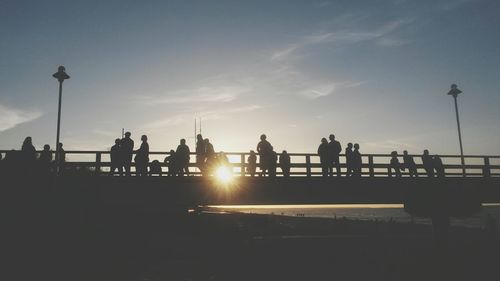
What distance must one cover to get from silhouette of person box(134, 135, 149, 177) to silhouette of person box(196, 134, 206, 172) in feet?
6.14

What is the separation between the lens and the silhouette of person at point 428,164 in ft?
55.0

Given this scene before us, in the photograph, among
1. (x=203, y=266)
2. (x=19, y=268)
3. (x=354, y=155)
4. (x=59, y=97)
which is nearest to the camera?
(x=19, y=268)

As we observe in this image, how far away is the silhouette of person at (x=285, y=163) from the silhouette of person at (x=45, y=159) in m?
8.21

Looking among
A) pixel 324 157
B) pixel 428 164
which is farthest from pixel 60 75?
pixel 428 164

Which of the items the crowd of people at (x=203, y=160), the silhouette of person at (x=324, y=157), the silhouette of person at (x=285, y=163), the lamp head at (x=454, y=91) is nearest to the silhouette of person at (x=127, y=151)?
the crowd of people at (x=203, y=160)

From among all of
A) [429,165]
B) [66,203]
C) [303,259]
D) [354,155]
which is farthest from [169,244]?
[429,165]

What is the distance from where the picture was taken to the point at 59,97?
1844cm

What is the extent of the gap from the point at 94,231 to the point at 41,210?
2611 mm

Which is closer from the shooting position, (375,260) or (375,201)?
(375,260)

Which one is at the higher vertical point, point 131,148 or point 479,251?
point 131,148

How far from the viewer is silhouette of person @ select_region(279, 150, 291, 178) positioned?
14961mm

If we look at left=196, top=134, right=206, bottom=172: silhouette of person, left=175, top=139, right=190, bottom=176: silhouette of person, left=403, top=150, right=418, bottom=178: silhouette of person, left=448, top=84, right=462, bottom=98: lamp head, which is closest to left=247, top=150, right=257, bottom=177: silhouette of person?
left=196, top=134, right=206, bottom=172: silhouette of person

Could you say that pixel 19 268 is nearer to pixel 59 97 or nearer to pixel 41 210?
pixel 41 210

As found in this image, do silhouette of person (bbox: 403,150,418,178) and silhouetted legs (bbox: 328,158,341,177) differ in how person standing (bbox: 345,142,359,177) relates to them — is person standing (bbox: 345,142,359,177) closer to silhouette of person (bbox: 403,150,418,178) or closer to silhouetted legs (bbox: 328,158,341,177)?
silhouetted legs (bbox: 328,158,341,177)
